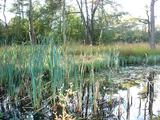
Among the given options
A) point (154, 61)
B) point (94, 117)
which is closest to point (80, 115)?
point (94, 117)

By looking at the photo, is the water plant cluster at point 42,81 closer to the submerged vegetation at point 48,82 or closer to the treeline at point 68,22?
the submerged vegetation at point 48,82

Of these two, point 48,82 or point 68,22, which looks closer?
point 48,82

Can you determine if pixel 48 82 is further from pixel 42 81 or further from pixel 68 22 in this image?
pixel 68 22

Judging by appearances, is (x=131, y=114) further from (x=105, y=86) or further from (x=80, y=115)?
(x=105, y=86)

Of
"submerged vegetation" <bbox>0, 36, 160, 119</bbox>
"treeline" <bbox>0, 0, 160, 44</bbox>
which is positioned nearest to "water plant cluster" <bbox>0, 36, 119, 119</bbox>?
"submerged vegetation" <bbox>0, 36, 160, 119</bbox>

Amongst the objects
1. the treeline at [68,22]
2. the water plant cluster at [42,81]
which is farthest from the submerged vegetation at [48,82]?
the treeline at [68,22]

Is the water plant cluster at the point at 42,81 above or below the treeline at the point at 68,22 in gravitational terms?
below

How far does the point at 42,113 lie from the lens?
1.79 metres

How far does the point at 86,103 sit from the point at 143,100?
957 mm

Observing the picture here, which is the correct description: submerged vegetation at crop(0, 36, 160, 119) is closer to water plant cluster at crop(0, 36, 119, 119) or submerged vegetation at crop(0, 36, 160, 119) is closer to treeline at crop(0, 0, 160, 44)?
water plant cluster at crop(0, 36, 119, 119)

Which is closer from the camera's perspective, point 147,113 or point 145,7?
point 147,113

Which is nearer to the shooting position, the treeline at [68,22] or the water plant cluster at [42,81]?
the water plant cluster at [42,81]

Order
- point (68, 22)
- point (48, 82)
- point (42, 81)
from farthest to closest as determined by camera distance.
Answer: point (68, 22)
point (42, 81)
point (48, 82)

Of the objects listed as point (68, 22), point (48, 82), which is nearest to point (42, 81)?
A: point (48, 82)
